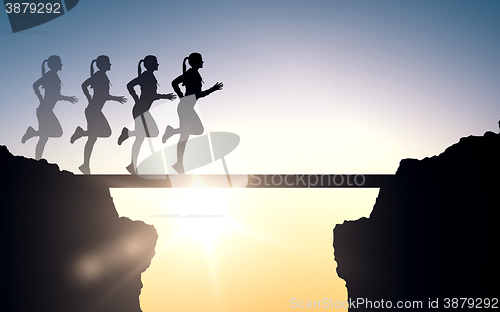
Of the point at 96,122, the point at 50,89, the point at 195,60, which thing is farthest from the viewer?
the point at 50,89

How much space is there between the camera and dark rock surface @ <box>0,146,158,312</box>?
7.07 metres

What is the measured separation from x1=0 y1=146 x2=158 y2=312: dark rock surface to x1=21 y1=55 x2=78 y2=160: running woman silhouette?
44.7 inches

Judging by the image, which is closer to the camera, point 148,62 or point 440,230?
point 440,230

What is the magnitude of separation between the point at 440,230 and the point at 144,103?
20.2 ft

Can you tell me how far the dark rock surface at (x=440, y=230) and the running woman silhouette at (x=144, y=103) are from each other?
4921mm

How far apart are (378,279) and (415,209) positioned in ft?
5.03

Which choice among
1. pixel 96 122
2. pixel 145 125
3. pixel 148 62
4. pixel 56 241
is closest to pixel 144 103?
pixel 145 125

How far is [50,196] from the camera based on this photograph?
7.59 metres

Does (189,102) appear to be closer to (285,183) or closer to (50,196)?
(285,183)

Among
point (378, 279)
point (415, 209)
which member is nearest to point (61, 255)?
point (378, 279)

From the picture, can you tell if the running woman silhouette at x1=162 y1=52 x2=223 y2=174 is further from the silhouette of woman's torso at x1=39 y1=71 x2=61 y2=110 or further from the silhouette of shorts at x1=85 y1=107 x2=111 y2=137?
the silhouette of woman's torso at x1=39 y1=71 x2=61 y2=110

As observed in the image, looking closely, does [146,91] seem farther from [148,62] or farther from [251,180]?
[251,180]

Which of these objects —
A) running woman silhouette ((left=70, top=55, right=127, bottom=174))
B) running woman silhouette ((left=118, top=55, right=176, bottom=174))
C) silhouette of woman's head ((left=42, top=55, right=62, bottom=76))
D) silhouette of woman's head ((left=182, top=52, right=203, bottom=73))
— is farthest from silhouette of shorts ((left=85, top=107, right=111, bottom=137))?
silhouette of woman's head ((left=182, top=52, right=203, bottom=73))

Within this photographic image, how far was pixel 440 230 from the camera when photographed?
7.47m
